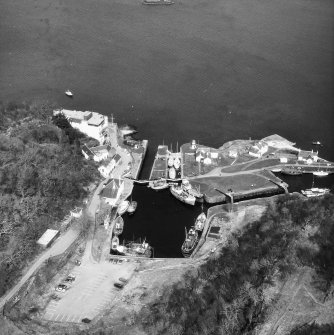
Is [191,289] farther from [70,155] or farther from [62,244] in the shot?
[70,155]

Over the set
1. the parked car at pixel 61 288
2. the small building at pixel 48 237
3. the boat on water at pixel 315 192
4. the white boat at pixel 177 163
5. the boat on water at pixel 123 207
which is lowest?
the parked car at pixel 61 288

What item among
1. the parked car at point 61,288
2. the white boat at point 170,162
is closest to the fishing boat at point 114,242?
the parked car at point 61,288

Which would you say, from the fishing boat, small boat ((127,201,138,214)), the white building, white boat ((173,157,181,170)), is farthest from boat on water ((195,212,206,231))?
the white building

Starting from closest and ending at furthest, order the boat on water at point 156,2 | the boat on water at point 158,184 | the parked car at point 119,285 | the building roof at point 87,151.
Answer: the parked car at point 119,285, the boat on water at point 158,184, the building roof at point 87,151, the boat on water at point 156,2

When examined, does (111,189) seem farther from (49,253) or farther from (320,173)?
(320,173)

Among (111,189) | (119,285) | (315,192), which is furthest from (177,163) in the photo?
(119,285)

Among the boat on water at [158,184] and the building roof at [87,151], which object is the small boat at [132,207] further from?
the building roof at [87,151]

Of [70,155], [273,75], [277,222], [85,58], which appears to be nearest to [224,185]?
[277,222]
